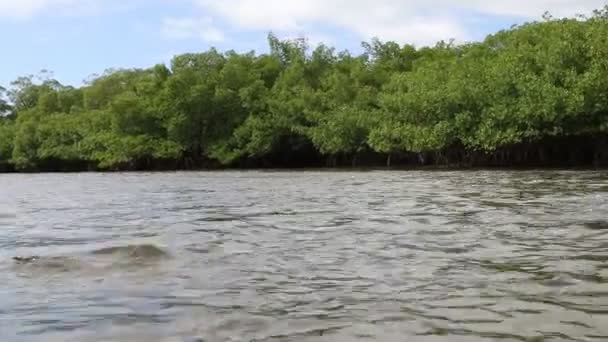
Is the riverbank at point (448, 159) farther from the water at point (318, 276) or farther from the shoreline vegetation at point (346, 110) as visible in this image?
the water at point (318, 276)

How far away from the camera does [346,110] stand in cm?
4872

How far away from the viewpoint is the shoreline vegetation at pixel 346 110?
3503 centimetres

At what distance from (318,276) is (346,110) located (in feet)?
141

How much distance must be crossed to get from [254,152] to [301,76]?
347 inches

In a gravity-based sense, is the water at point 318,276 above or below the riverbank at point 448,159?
below

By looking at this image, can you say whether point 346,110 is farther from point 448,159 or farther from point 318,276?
point 318,276

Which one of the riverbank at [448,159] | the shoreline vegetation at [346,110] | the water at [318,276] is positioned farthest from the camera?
the riverbank at [448,159]

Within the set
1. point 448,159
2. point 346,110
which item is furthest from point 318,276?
point 346,110

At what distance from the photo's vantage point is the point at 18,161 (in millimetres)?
73312

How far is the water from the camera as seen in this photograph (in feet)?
14.7

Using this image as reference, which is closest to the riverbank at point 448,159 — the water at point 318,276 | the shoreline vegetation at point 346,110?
the shoreline vegetation at point 346,110

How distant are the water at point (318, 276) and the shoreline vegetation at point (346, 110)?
24279 millimetres

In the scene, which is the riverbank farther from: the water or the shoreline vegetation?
the water

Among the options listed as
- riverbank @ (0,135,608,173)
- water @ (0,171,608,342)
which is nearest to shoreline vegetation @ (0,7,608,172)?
riverbank @ (0,135,608,173)
